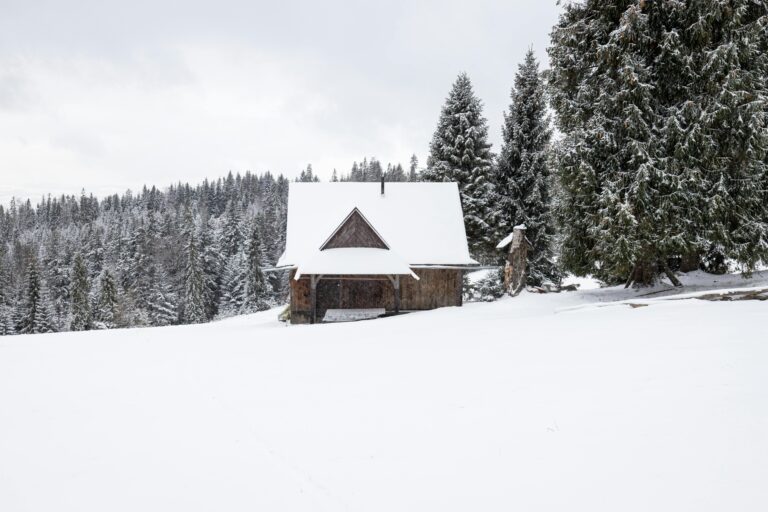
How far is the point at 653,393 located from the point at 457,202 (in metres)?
18.7

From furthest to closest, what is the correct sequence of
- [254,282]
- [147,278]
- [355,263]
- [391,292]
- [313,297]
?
[147,278] < [254,282] < [391,292] < [313,297] < [355,263]

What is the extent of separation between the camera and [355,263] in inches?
749

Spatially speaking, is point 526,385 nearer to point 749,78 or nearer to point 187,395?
point 187,395

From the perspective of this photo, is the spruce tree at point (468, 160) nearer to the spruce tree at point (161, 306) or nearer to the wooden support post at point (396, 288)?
the wooden support post at point (396, 288)

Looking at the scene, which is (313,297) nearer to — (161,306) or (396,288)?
(396,288)

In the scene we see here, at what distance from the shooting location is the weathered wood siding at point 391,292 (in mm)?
21094

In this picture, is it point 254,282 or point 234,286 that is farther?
point 234,286

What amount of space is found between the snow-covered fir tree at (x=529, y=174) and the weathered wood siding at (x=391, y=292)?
590 centimetres

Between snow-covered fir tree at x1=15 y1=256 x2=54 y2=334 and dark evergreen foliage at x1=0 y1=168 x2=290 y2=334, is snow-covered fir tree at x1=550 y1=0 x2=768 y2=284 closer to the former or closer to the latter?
dark evergreen foliage at x1=0 y1=168 x2=290 y2=334

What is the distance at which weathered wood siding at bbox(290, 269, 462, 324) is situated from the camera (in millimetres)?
21094

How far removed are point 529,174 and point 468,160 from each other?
3.94m

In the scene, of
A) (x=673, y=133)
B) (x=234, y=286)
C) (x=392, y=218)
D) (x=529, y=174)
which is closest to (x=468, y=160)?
(x=529, y=174)

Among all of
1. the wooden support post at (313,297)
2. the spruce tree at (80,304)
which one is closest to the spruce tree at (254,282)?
the spruce tree at (80,304)

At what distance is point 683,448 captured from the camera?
411 cm
